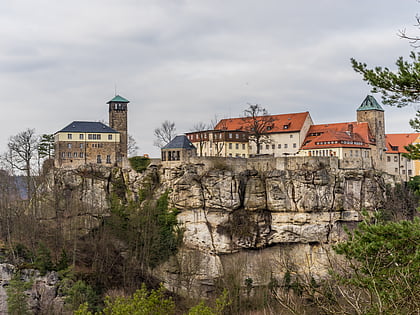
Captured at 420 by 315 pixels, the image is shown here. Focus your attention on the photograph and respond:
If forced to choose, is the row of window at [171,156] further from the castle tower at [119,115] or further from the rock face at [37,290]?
the rock face at [37,290]

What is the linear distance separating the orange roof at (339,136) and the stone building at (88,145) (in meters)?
20.6

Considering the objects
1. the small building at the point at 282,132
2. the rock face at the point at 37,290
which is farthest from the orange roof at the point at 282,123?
the rock face at the point at 37,290

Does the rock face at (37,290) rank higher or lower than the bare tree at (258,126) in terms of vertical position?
lower

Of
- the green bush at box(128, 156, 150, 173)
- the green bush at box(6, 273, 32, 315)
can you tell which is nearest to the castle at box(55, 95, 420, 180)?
the green bush at box(128, 156, 150, 173)

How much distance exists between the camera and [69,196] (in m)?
57.2

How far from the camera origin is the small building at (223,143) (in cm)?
6431

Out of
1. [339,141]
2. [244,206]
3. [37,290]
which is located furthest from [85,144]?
[339,141]

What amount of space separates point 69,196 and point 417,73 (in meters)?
46.5

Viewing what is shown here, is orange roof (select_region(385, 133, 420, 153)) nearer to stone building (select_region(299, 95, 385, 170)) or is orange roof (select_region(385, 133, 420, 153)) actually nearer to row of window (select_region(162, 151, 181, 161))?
stone building (select_region(299, 95, 385, 170))

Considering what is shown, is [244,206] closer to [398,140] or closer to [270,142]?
[270,142]

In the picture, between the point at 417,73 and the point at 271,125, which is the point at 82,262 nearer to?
the point at 271,125

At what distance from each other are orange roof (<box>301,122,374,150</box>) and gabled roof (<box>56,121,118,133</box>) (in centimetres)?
2176

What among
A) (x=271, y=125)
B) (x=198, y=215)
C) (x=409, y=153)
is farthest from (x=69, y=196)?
(x=409, y=153)

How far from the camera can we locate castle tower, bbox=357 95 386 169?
64375mm
